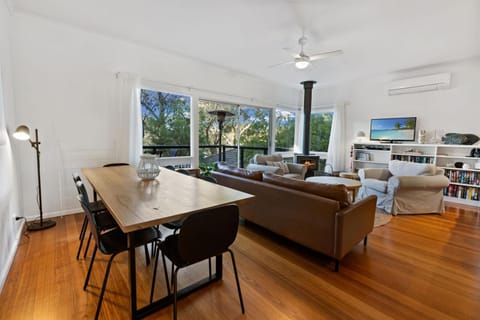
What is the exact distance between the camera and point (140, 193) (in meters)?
1.75

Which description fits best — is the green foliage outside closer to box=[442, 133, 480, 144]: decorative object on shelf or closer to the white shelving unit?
the white shelving unit

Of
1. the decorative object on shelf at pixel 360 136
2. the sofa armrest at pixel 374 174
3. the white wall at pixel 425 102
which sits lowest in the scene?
the sofa armrest at pixel 374 174

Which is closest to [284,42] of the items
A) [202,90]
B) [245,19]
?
[245,19]

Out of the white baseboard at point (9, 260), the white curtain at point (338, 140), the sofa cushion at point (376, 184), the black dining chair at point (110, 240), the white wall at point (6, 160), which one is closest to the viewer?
the black dining chair at point (110, 240)

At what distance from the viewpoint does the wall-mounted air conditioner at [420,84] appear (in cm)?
457

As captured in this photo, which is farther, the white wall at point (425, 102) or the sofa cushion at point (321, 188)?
the white wall at point (425, 102)

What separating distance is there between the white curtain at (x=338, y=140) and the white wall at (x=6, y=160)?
20.9ft

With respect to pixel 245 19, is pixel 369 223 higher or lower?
lower

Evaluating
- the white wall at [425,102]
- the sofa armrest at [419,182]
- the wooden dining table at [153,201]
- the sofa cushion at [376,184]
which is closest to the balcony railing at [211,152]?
the wooden dining table at [153,201]

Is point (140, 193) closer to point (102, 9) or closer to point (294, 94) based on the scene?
point (102, 9)

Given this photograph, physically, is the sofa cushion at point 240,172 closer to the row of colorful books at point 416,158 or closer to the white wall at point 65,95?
the white wall at point 65,95

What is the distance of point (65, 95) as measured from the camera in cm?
328

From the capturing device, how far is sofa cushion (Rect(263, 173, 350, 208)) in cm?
210

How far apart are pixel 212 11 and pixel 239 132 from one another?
3212mm
